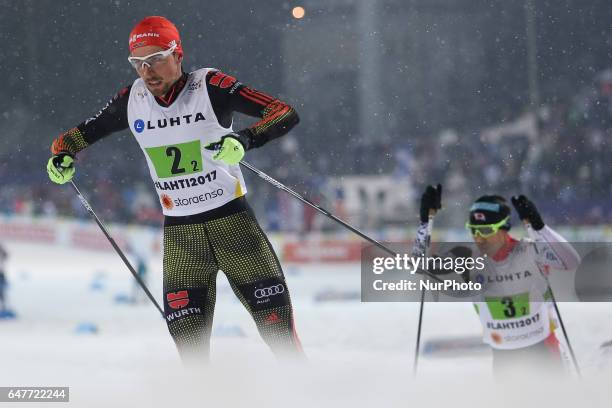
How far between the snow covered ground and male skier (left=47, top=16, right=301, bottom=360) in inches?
10.6

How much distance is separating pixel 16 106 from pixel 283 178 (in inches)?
169

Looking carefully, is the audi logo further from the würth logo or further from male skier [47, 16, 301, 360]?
the würth logo

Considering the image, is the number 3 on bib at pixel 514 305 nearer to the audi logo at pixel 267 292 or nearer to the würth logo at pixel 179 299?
the audi logo at pixel 267 292

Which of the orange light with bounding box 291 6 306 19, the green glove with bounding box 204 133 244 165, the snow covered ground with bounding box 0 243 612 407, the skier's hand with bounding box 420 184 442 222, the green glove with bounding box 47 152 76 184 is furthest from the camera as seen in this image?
the orange light with bounding box 291 6 306 19

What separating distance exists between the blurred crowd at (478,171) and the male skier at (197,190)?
8912 mm

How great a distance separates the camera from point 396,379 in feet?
13.4

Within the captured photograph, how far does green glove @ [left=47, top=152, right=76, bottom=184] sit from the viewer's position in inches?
157

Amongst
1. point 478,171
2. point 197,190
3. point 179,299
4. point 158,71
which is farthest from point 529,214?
point 478,171

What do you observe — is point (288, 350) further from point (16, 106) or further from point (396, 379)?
point (16, 106)

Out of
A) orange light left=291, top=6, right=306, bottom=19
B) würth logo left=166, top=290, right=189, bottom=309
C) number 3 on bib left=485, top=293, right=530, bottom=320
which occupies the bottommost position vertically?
number 3 on bib left=485, top=293, right=530, bottom=320

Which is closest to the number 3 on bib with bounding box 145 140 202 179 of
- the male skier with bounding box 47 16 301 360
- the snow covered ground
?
the male skier with bounding box 47 16 301 360

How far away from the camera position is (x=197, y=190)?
386 cm

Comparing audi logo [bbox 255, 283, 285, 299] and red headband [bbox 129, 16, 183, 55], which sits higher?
red headband [bbox 129, 16, 183, 55]

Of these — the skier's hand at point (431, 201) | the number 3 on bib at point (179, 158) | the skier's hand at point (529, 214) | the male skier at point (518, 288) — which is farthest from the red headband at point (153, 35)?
the skier's hand at point (529, 214)
